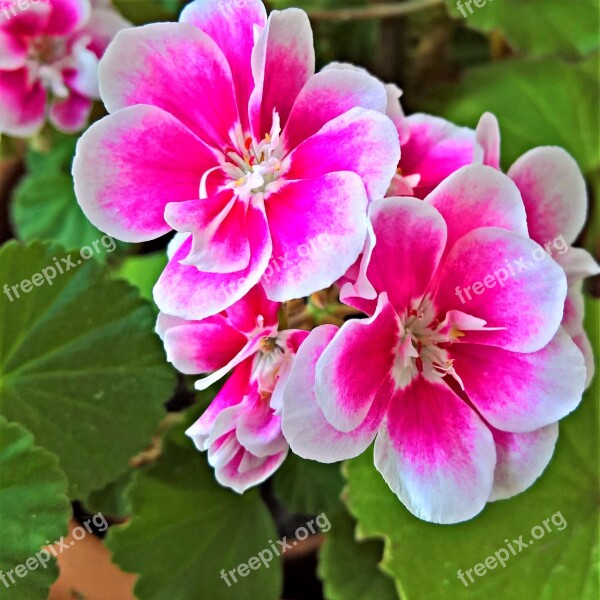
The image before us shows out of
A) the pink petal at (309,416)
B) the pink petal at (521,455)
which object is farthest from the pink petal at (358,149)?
the pink petal at (521,455)

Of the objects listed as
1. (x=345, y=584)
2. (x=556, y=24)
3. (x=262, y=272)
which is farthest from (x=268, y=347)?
(x=556, y=24)

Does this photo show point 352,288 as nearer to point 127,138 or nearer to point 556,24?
point 127,138

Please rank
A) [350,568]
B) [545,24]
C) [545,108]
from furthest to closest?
[545,108] < [545,24] < [350,568]

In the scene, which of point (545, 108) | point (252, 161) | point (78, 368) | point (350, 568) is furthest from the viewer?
point (545, 108)

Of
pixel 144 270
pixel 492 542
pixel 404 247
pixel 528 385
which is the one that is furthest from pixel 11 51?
pixel 492 542

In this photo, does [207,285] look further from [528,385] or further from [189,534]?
[189,534]

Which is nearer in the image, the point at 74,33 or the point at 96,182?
the point at 96,182

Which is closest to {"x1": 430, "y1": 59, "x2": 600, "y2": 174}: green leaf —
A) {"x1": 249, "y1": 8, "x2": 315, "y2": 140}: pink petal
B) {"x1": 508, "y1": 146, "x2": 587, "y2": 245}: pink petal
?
{"x1": 508, "y1": 146, "x2": 587, "y2": 245}: pink petal
